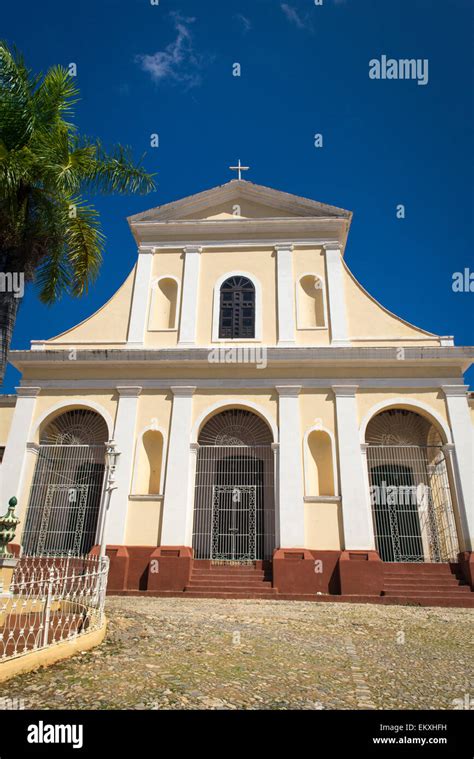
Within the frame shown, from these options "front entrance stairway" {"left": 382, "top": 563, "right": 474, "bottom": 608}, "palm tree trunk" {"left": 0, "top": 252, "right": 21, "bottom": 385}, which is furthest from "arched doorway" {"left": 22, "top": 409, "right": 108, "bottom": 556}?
"front entrance stairway" {"left": 382, "top": 563, "right": 474, "bottom": 608}

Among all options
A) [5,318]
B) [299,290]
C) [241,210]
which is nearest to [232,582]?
[5,318]

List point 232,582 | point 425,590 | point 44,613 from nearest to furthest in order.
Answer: point 44,613 < point 425,590 < point 232,582

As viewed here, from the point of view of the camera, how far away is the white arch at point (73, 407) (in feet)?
39.7

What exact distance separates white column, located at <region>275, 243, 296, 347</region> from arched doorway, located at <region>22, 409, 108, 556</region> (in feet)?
16.8

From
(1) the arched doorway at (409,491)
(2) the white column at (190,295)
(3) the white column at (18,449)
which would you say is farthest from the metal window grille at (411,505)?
(3) the white column at (18,449)

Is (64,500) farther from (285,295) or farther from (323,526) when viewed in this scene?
(285,295)

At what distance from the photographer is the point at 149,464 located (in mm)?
12156

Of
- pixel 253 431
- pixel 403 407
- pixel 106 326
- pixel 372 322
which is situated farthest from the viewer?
pixel 106 326

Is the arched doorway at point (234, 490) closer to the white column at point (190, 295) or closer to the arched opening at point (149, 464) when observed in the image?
the arched opening at point (149, 464)

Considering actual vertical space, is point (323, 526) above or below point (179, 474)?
below

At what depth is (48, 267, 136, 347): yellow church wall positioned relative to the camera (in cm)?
1324

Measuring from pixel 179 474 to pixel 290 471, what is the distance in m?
2.54

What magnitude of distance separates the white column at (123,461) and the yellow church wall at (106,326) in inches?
69.8

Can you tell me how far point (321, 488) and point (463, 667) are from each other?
6.53 metres
